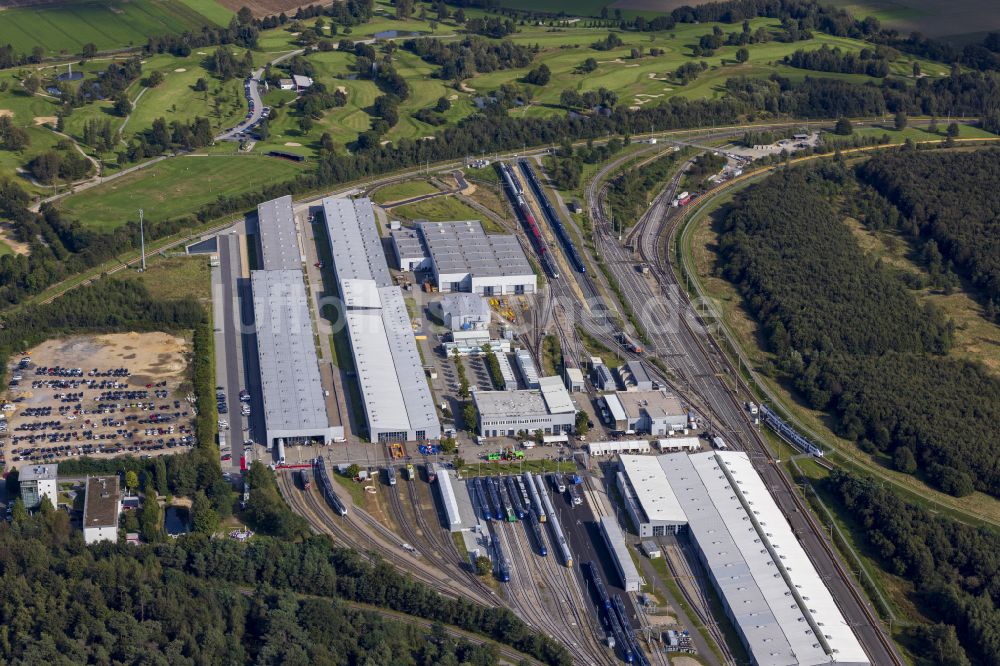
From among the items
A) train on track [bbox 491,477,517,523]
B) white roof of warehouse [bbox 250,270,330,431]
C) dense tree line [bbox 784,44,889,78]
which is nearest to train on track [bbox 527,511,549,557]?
train on track [bbox 491,477,517,523]

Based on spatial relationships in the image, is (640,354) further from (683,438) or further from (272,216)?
(272,216)

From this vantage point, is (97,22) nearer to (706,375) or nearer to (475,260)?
(475,260)

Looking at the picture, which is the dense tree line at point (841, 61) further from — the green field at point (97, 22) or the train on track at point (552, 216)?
the green field at point (97, 22)

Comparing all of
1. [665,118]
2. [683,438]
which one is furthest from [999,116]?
[683,438]

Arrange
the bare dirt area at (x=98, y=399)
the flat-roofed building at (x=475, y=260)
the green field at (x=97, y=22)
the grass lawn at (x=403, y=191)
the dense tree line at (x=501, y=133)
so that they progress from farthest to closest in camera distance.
Result: the green field at (x=97, y=22)
the grass lawn at (x=403, y=191)
the dense tree line at (x=501, y=133)
the flat-roofed building at (x=475, y=260)
the bare dirt area at (x=98, y=399)

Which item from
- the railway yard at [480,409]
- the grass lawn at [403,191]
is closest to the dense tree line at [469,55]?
the grass lawn at [403,191]

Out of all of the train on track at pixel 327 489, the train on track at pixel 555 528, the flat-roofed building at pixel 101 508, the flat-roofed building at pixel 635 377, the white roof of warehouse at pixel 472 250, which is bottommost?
the train on track at pixel 555 528
